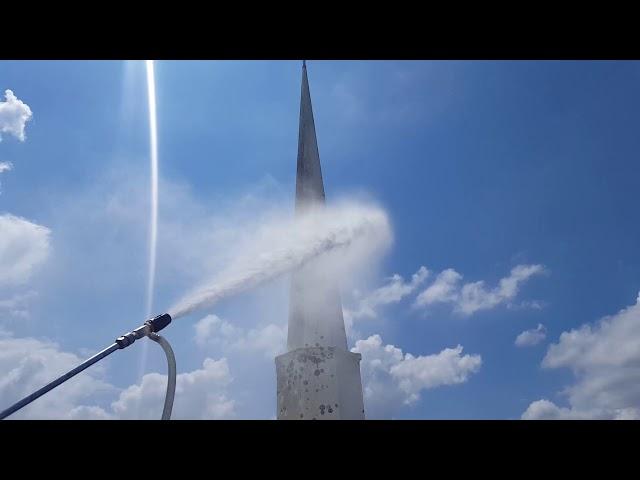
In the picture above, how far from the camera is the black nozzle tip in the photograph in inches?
525

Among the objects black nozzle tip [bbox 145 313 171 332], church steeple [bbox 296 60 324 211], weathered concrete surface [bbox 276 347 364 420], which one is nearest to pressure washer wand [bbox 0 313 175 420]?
black nozzle tip [bbox 145 313 171 332]

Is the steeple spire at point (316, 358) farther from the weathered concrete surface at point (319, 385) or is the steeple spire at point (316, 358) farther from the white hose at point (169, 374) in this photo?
the white hose at point (169, 374)

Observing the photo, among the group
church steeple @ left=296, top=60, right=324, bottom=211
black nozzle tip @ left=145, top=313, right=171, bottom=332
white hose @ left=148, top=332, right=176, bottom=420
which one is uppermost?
church steeple @ left=296, top=60, right=324, bottom=211

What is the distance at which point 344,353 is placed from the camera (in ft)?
58.6

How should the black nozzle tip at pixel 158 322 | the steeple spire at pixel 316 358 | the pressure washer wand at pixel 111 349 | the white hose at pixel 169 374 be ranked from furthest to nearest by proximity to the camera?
1. the steeple spire at pixel 316 358
2. the black nozzle tip at pixel 158 322
3. the white hose at pixel 169 374
4. the pressure washer wand at pixel 111 349

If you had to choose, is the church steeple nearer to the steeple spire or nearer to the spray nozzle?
the steeple spire

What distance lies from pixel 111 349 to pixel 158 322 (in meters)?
1.52

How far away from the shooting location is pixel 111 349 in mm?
12289

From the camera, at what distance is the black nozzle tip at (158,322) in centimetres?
1334

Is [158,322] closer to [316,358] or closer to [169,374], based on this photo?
[169,374]

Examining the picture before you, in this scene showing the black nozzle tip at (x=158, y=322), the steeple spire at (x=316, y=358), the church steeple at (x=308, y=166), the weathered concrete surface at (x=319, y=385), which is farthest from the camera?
the church steeple at (x=308, y=166)

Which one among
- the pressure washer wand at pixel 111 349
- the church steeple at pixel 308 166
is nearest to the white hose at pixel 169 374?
the pressure washer wand at pixel 111 349

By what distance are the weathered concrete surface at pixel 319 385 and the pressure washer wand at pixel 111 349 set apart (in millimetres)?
5551
